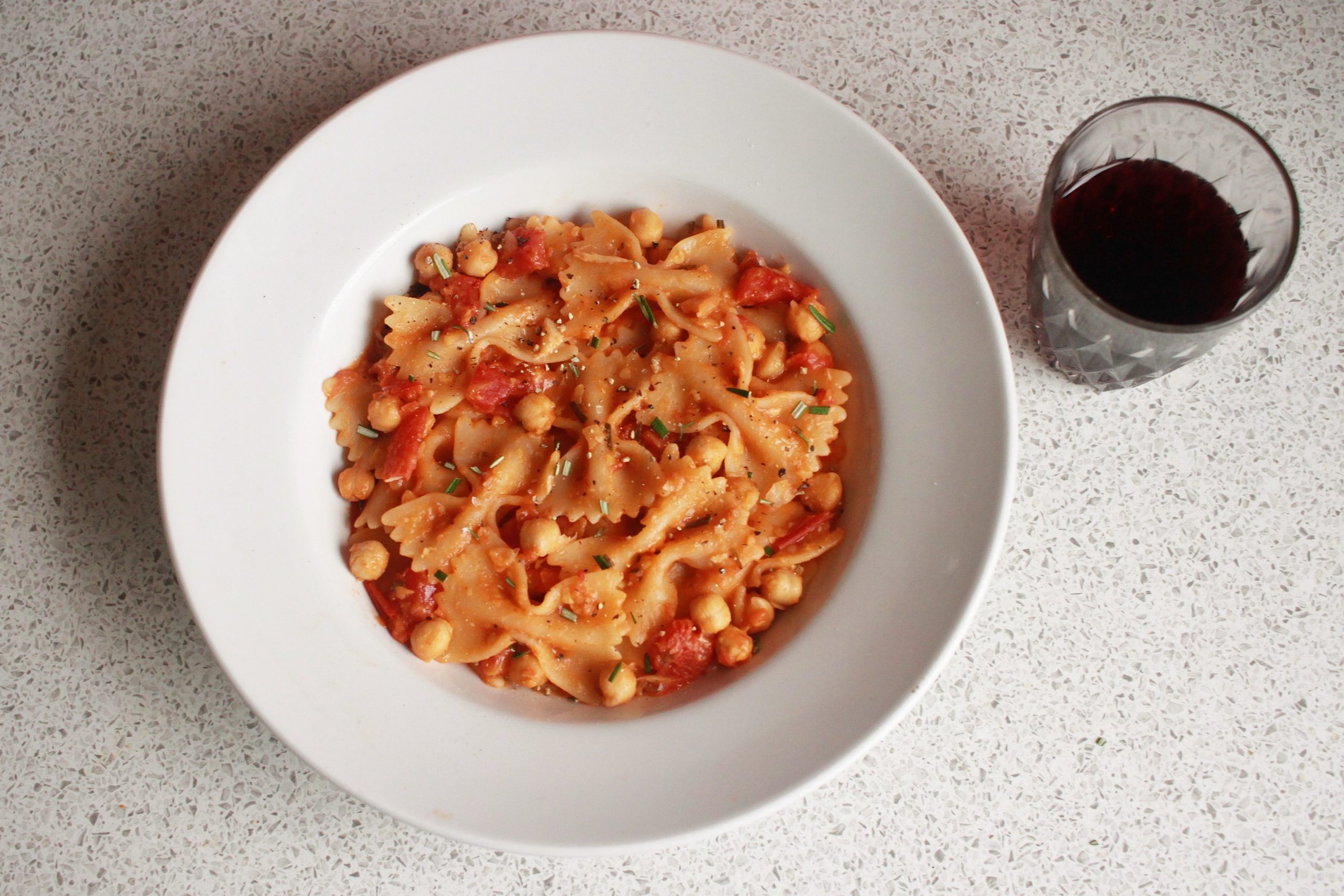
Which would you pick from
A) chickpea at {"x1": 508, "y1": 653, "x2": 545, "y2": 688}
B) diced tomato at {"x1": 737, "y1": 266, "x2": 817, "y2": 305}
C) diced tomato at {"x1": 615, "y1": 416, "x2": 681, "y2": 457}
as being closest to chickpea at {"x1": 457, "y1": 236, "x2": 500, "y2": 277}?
diced tomato at {"x1": 615, "y1": 416, "x2": 681, "y2": 457}

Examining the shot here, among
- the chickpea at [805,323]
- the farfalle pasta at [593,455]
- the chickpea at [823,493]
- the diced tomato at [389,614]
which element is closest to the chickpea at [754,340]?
the farfalle pasta at [593,455]

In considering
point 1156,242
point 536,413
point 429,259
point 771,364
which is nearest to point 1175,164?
point 1156,242

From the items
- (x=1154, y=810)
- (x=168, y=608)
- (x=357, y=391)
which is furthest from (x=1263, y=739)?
(x=168, y=608)

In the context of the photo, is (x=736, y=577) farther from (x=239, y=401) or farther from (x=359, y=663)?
(x=239, y=401)

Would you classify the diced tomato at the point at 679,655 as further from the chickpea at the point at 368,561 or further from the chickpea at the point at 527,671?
the chickpea at the point at 368,561

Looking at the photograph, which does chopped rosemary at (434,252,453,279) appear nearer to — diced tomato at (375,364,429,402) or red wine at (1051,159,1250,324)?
diced tomato at (375,364,429,402)
